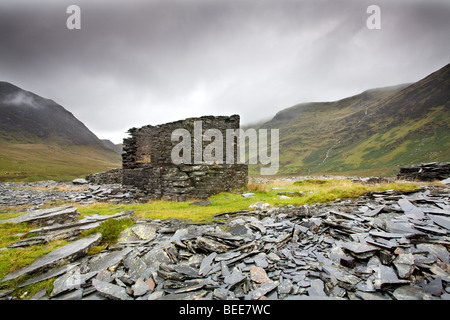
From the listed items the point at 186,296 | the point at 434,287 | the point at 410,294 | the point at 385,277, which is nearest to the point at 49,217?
the point at 186,296

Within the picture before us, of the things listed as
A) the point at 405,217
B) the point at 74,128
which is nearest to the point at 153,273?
the point at 405,217

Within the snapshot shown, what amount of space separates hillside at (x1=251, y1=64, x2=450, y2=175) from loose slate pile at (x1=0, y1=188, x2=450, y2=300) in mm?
65121

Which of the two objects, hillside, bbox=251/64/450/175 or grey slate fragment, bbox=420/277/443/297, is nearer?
grey slate fragment, bbox=420/277/443/297

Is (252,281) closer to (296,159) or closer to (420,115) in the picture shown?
(296,159)

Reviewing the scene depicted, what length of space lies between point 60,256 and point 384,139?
124143mm

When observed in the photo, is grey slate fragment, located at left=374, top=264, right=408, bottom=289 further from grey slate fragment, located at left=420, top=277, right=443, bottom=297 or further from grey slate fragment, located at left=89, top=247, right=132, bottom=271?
grey slate fragment, located at left=89, top=247, right=132, bottom=271

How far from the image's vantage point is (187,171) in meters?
13.7

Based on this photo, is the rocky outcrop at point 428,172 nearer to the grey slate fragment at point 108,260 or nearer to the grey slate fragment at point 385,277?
the grey slate fragment at point 385,277

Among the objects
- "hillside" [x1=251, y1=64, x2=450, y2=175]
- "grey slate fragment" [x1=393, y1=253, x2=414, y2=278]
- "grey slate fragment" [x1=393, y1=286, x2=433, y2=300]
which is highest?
"hillside" [x1=251, y1=64, x2=450, y2=175]

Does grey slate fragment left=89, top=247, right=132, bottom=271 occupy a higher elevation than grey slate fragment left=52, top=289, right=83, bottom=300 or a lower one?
higher

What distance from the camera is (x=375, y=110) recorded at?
133500 mm

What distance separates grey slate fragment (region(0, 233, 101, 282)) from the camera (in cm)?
381

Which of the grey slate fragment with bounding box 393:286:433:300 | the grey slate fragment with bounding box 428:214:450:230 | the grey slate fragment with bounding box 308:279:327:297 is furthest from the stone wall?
the grey slate fragment with bounding box 428:214:450:230

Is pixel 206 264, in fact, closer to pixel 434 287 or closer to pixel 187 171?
pixel 434 287
